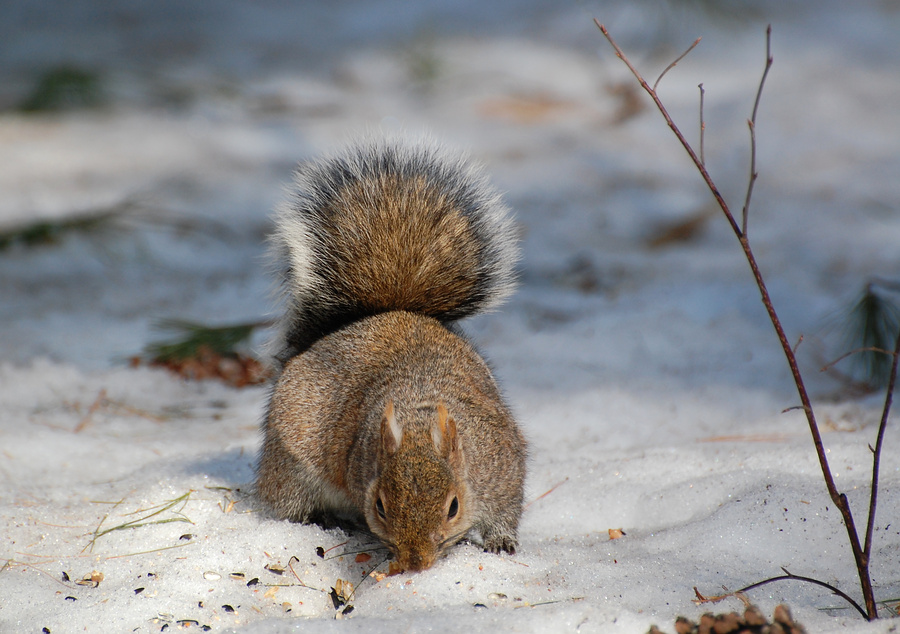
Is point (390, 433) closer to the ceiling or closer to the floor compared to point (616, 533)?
closer to the ceiling

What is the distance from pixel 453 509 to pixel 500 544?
27 centimetres

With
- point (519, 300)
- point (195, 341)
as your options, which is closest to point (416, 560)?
point (195, 341)

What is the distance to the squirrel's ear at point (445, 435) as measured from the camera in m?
2.01

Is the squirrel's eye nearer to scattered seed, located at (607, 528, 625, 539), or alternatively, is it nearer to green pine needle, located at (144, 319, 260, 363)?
scattered seed, located at (607, 528, 625, 539)

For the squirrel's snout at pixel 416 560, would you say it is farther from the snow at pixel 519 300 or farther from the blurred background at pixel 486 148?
the blurred background at pixel 486 148

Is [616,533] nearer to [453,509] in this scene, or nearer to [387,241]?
[453,509]

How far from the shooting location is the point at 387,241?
8.18 ft

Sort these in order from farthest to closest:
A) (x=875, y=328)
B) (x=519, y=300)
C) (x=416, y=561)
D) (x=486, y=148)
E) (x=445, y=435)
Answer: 1. (x=486, y=148)
2. (x=519, y=300)
3. (x=875, y=328)
4. (x=445, y=435)
5. (x=416, y=561)

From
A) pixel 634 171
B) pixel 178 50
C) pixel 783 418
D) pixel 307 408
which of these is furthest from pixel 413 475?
pixel 178 50

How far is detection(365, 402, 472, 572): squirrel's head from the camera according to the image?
191 centimetres

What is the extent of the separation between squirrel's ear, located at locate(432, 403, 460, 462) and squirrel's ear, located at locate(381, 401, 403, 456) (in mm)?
90

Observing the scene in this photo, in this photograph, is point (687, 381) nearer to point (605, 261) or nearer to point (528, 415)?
point (528, 415)

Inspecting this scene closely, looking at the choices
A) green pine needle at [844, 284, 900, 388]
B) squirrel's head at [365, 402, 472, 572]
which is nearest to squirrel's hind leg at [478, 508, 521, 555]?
squirrel's head at [365, 402, 472, 572]

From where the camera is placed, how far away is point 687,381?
354cm
